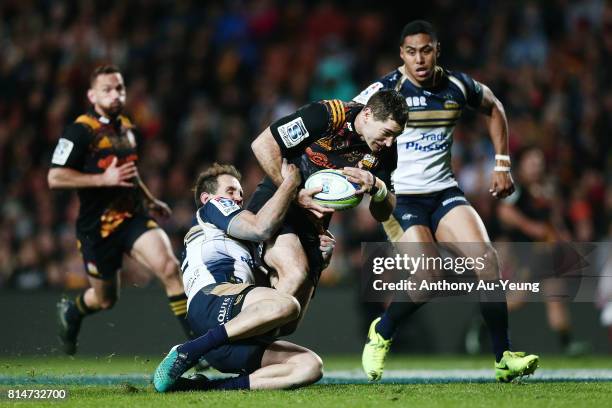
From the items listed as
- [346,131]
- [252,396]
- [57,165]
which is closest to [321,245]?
[346,131]

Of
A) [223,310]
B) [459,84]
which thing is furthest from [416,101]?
[223,310]

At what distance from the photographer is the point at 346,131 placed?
6.68 m

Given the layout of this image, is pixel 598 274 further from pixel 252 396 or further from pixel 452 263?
pixel 252 396

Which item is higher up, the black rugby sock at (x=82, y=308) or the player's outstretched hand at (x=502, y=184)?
the player's outstretched hand at (x=502, y=184)

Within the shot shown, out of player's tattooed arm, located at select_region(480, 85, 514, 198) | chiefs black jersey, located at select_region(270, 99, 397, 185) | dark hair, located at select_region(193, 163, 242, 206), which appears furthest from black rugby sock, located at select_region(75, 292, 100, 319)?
player's tattooed arm, located at select_region(480, 85, 514, 198)

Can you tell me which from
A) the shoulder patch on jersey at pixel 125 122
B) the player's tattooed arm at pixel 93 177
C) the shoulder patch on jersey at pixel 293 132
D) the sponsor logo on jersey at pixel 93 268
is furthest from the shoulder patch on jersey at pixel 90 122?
the shoulder patch on jersey at pixel 293 132

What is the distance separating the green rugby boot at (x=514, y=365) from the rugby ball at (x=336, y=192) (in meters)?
1.61

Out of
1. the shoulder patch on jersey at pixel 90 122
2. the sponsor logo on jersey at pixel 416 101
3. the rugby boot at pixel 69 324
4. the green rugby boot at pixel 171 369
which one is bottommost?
the rugby boot at pixel 69 324

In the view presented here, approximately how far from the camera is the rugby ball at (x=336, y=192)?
636 cm

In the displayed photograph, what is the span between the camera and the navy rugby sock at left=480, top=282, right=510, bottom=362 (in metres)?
7.14

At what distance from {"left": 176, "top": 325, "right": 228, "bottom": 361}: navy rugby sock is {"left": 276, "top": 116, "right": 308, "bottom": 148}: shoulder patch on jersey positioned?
1.35 m

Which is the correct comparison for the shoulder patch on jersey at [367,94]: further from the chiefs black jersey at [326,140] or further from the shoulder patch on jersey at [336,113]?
the shoulder patch on jersey at [336,113]

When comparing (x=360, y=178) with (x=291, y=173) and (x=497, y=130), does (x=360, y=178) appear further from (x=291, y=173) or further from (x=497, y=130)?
(x=497, y=130)

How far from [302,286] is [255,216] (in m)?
0.67
